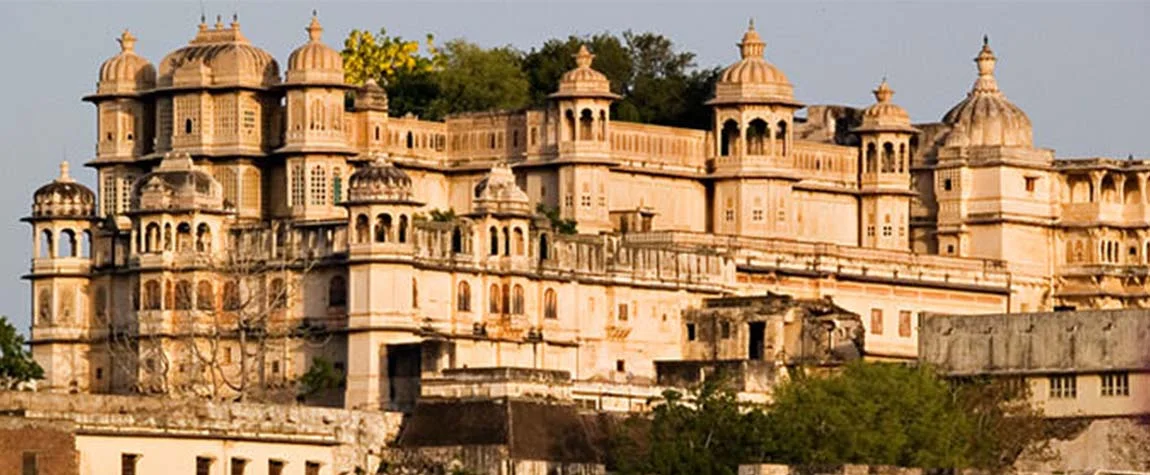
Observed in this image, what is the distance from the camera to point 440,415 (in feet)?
378

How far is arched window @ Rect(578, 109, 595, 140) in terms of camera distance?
442 ft

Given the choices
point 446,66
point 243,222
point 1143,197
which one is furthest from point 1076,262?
point 243,222

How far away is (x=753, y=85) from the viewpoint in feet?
456

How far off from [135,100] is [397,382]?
60.1ft

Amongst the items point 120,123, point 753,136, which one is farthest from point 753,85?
point 120,123

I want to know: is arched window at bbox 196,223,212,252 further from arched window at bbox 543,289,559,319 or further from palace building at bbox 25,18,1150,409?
arched window at bbox 543,289,559,319

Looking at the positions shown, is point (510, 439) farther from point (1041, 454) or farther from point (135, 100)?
point (135, 100)

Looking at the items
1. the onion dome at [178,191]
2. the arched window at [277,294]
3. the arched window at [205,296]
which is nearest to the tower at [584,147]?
the onion dome at [178,191]

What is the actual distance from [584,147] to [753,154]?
6.56 metres

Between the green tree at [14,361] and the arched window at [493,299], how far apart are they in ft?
38.8

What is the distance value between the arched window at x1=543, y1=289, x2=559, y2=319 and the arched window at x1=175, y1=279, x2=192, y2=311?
30.5 ft

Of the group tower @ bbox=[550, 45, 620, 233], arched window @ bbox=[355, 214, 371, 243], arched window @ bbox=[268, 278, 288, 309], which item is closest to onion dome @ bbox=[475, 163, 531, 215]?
arched window @ bbox=[355, 214, 371, 243]

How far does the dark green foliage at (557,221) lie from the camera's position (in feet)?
431

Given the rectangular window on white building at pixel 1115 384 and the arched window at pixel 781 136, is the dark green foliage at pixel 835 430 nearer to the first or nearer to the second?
the rectangular window on white building at pixel 1115 384
